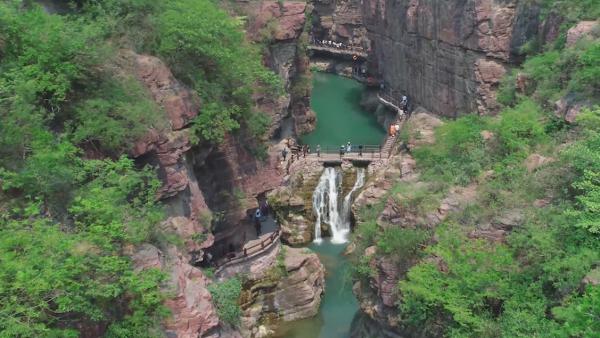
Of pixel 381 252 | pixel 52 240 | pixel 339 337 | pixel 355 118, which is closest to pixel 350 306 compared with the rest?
pixel 339 337

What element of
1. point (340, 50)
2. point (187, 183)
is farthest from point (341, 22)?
point (187, 183)

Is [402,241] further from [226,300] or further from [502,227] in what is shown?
[226,300]

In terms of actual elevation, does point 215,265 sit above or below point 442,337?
below

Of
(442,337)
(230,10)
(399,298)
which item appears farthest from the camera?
(230,10)

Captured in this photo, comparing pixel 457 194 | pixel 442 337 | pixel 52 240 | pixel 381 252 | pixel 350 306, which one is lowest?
pixel 350 306

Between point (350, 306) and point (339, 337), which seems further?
point (350, 306)

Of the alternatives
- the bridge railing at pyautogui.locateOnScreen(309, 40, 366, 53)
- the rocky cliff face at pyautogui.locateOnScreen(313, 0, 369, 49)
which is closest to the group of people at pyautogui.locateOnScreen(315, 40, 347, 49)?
the bridge railing at pyautogui.locateOnScreen(309, 40, 366, 53)

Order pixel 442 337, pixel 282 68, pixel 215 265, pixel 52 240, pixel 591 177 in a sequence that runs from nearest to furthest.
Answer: pixel 52 240 < pixel 591 177 < pixel 442 337 < pixel 215 265 < pixel 282 68

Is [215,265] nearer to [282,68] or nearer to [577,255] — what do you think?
[577,255]
